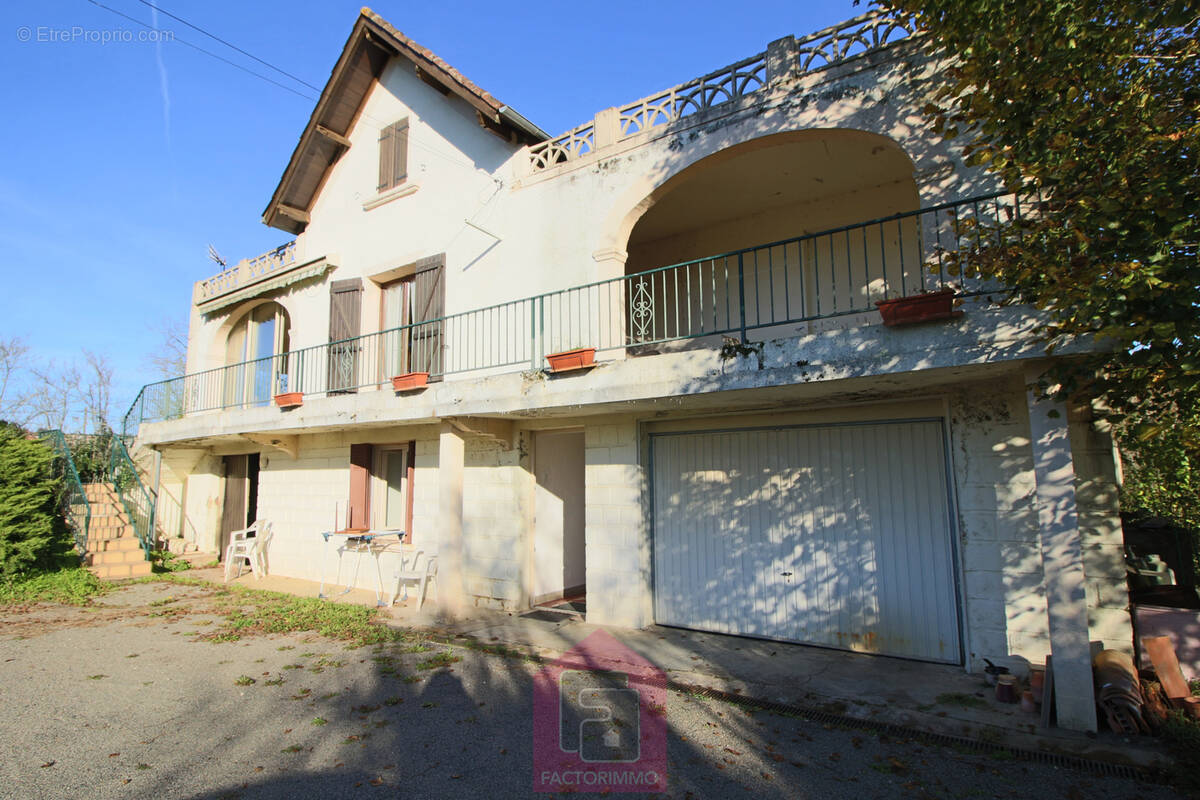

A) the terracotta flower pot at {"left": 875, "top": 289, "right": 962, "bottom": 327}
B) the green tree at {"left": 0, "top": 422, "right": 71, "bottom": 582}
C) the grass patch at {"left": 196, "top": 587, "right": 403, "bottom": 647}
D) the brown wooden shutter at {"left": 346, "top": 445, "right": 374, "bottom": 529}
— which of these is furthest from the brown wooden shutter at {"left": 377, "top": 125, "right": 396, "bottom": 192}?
the terracotta flower pot at {"left": 875, "top": 289, "right": 962, "bottom": 327}

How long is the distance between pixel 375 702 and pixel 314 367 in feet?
25.3

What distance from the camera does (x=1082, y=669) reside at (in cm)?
441

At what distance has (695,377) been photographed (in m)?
6.25

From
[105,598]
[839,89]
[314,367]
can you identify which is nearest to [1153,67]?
[839,89]

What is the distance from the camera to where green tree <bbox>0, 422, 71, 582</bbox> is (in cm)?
1016

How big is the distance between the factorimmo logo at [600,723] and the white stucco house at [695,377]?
4.96 feet

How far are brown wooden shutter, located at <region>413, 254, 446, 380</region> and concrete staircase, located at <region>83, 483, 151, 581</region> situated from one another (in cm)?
704

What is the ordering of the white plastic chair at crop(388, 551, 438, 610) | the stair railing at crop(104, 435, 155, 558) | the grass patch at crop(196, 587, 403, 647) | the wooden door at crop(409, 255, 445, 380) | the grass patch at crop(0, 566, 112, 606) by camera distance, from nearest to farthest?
1. the grass patch at crop(196, 587, 403, 647)
2. the white plastic chair at crop(388, 551, 438, 610)
3. the grass patch at crop(0, 566, 112, 606)
4. the wooden door at crop(409, 255, 445, 380)
5. the stair railing at crop(104, 435, 155, 558)

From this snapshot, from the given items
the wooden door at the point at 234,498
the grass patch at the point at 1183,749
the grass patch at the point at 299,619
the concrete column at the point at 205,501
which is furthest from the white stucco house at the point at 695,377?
the concrete column at the point at 205,501

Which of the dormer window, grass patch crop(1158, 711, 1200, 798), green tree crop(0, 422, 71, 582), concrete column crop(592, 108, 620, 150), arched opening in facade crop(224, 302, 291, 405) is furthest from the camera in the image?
arched opening in facade crop(224, 302, 291, 405)

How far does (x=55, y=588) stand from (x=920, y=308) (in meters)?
12.9

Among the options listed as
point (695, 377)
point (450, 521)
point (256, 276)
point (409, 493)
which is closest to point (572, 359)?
point (695, 377)

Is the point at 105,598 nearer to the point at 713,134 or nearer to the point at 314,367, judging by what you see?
the point at 314,367

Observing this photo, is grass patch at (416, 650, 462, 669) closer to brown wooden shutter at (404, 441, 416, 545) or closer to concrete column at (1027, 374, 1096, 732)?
brown wooden shutter at (404, 441, 416, 545)
